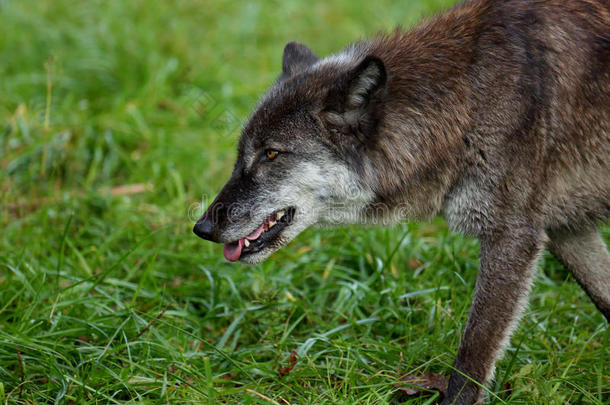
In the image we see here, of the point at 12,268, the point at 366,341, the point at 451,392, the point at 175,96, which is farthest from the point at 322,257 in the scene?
the point at 175,96

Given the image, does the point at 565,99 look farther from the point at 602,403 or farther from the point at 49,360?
the point at 49,360

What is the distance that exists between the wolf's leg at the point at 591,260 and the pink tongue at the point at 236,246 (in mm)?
1852

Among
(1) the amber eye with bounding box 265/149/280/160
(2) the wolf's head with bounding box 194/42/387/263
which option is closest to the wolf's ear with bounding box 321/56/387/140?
(2) the wolf's head with bounding box 194/42/387/263

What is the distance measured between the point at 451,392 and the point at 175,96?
5229 millimetres

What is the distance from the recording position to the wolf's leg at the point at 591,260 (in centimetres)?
440

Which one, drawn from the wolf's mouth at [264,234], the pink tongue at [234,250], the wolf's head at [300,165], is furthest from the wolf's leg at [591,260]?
the pink tongue at [234,250]

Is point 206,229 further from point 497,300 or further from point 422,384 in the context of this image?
point 497,300

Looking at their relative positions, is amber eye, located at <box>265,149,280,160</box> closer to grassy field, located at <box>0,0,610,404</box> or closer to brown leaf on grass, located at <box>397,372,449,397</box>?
grassy field, located at <box>0,0,610,404</box>

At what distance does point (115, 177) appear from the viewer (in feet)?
22.4

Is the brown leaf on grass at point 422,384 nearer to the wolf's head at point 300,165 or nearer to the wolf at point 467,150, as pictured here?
the wolf at point 467,150

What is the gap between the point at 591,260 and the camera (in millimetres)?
4406

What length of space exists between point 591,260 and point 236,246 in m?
2.25

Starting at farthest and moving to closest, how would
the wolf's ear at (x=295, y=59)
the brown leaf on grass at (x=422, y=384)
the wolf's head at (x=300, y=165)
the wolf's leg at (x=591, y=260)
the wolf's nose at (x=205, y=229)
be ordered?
the wolf's ear at (x=295, y=59) < the wolf's leg at (x=591, y=260) < the wolf's nose at (x=205, y=229) < the wolf's head at (x=300, y=165) < the brown leaf on grass at (x=422, y=384)

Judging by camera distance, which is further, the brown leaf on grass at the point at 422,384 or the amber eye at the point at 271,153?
the amber eye at the point at 271,153
